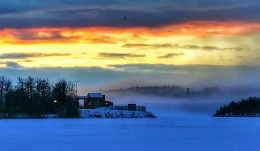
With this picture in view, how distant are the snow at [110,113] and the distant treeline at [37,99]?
3.32 meters

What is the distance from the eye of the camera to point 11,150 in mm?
26859

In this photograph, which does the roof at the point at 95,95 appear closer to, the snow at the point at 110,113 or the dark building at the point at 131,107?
the snow at the point at 110,113

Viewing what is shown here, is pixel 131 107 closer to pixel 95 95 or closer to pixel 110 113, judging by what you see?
pixel 110 113

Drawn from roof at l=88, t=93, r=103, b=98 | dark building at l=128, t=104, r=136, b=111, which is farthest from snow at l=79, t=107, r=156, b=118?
roof at l=88, t=93, r=103, b=98

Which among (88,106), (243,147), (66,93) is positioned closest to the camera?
(243,147)

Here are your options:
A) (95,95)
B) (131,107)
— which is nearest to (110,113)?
(131,107)

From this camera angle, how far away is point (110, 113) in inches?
4109

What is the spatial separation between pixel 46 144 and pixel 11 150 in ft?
13.4

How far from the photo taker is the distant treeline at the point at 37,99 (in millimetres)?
95688

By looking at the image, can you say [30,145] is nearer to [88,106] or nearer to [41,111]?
[41,111]

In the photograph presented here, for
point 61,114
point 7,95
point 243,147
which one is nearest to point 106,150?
point 243,147

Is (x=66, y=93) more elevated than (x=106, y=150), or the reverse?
(x=66, y=93)

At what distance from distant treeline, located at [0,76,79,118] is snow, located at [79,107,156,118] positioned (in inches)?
131

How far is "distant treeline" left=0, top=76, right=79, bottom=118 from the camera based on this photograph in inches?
3767
